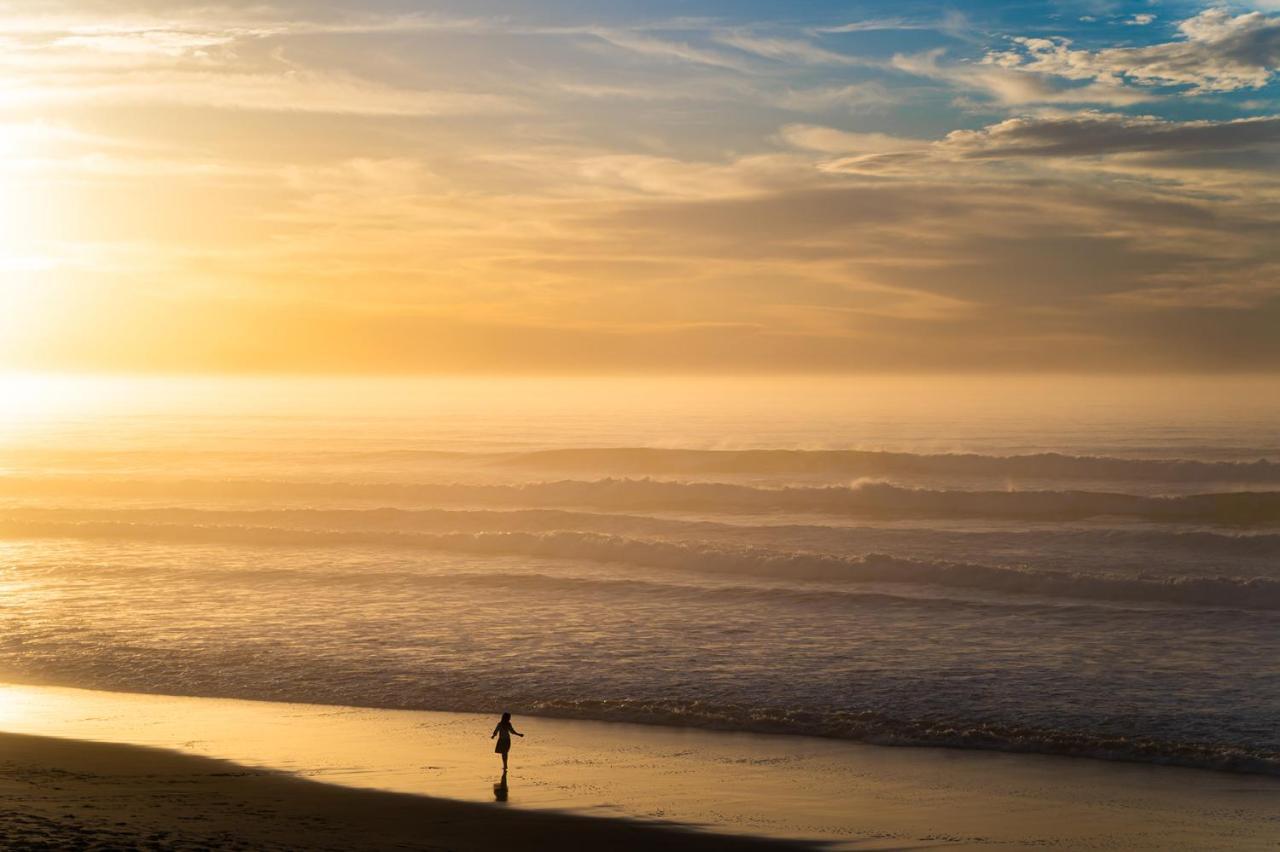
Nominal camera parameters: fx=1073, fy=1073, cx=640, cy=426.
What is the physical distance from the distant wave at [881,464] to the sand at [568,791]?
149ft

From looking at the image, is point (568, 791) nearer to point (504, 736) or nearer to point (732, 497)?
point (504, 736)

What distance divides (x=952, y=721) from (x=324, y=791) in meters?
10.0

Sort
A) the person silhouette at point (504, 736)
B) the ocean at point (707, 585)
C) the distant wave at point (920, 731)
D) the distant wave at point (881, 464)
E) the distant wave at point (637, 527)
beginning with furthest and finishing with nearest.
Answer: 1. the distant wave at point (881, 464)
2. the distant wave at point (637, 527)
3. the ocean at point (707, 585)
4. the distant wave at point (920, 731)
5. the person silhouette at point (504, 736)

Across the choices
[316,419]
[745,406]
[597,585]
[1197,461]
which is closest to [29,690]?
[597,585]

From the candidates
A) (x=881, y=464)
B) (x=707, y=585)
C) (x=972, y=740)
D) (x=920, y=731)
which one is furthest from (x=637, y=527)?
(x=972, y=740)

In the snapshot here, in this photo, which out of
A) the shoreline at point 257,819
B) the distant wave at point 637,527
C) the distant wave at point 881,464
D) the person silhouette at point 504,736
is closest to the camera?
the shoreline at point 257,819

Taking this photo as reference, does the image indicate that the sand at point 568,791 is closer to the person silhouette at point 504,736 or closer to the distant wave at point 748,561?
the person silhouette at point 504,736

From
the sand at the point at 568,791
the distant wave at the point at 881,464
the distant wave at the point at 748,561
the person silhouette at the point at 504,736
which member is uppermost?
the distant wave at the point at 881,464

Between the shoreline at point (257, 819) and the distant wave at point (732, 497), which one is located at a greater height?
the distant wave at point (732, 497)

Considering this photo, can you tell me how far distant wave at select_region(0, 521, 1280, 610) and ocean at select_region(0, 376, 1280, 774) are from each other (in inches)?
5.6

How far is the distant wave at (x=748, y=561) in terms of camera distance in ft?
95.9

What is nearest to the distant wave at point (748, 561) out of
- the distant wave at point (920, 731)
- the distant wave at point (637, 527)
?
the distant wave at point (637, 527)

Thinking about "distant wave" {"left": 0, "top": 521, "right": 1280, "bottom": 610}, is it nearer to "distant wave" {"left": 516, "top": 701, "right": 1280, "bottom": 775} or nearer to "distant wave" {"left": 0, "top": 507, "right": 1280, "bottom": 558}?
"distant wave" {"left": 0, "top": 507, "right": 1280, "bottom": 558}

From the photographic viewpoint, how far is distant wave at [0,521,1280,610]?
95.9 ft
